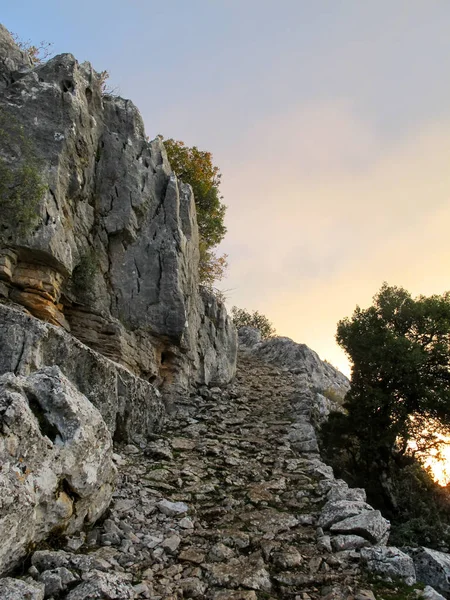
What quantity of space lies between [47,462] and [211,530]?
365 cm

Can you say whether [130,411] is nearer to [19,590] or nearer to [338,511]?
[338,511]

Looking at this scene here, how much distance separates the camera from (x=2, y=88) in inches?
582

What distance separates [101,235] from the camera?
16250mm

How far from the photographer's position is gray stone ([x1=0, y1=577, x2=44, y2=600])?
16.0 feet

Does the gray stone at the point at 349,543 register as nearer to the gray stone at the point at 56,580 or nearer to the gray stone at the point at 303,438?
the gray stone at the point at 56,580

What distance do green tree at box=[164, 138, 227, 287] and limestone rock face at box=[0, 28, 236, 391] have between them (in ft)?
23.9

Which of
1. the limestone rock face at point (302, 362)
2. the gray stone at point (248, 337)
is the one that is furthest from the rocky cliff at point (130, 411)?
the gray stone at point (248, 337)

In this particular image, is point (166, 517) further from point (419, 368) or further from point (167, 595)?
point (419, 368)

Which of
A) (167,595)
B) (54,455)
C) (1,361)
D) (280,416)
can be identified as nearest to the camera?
(167,595)

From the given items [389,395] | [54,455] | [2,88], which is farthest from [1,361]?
[389,395]

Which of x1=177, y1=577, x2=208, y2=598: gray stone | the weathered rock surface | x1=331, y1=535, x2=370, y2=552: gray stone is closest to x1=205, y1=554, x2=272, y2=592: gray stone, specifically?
x1=177, y1=577, x2=208, y2=598: gray stone

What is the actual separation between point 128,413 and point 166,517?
4573 millimetres

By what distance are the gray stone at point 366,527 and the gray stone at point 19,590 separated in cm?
552

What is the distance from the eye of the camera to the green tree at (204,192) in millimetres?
27875
